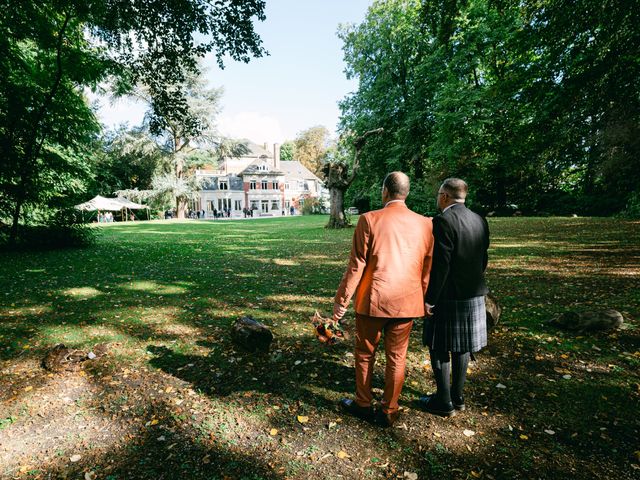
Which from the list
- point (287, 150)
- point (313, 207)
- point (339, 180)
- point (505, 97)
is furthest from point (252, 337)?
point (287, 150)

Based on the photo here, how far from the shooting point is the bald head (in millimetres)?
3035

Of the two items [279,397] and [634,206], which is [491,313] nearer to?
[279,397]

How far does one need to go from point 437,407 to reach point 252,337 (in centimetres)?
268

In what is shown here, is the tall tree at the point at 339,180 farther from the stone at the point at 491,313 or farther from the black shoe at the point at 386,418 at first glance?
the black shoe at the point at 386,418

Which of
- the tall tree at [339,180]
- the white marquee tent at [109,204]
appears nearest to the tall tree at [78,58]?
the tall tree at [339,180]

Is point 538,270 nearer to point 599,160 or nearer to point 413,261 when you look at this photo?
point 413,261

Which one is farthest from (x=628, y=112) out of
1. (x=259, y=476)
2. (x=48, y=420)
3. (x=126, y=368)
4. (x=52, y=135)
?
(x=52, y=135)

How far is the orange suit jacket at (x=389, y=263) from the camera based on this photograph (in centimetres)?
290

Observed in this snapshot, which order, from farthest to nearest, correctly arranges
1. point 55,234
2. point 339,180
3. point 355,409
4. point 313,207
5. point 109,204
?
1. point 313,207
2. point 109,204
3. point 339,180
4. point 55,234
5. point 355,409

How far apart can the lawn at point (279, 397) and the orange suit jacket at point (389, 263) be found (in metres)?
1.30

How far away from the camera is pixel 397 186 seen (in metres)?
3.03

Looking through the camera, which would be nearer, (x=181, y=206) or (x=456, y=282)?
(x=456, y=282)

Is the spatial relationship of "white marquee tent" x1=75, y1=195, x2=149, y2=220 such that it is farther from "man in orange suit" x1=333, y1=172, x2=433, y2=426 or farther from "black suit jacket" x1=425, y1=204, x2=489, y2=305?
"black suit jacket" x1=425, y1=204, x2=489, y2=305

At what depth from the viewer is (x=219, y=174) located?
68.9 metres
